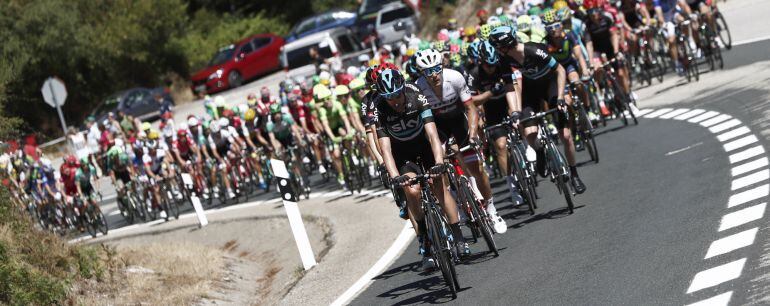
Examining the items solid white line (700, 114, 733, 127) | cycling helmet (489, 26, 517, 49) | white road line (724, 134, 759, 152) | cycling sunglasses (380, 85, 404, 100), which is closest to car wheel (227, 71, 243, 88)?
solid white line (700, 114, 733, 127)

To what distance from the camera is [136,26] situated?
59312 mm

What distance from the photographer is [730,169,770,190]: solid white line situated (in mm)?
13891

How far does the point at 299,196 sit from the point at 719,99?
7720mm

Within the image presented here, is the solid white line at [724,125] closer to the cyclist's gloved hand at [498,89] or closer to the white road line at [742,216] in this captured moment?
the cyclist's gloved hand at [498,89]

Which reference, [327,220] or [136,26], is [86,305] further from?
[136,26]

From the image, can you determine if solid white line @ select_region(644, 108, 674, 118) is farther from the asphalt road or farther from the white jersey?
the white jersey

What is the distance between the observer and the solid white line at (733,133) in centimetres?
1762

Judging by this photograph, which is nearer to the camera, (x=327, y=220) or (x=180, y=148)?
(x=327, y=220)

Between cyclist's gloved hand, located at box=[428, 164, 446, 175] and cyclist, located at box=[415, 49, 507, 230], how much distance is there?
1.21 m

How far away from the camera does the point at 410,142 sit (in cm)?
1280

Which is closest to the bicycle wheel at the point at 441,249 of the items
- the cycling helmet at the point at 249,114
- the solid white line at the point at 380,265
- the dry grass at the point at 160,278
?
the solid white line at the point at 380,265

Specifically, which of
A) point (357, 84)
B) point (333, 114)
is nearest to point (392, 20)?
point (333, 114)

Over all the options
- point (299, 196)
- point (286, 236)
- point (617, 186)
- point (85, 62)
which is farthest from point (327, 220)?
point (85, 62)

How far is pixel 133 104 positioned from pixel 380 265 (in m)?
36.1
